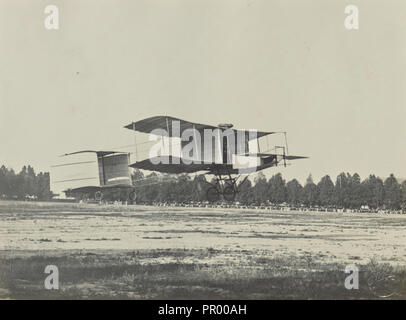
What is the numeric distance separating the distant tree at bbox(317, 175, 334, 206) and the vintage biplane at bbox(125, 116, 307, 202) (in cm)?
5454

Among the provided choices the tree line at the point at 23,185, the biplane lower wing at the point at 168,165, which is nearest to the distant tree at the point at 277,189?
the tree line at the point at 23,185

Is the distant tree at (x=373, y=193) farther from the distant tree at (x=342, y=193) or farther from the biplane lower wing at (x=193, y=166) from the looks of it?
the biplane lower wing at (x=193, y=166)

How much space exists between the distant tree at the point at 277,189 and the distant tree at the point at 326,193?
19.6 feet

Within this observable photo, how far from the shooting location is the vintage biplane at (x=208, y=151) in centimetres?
1498

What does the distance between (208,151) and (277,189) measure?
180 ft

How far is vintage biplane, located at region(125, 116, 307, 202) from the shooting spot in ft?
49.1

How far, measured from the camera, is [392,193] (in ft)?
210

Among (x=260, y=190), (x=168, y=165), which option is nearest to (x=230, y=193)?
(x=168, y=165)

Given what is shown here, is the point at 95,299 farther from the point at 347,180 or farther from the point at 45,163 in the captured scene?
the point at 347,180

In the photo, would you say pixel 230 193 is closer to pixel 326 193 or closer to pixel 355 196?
pixel 355 196
